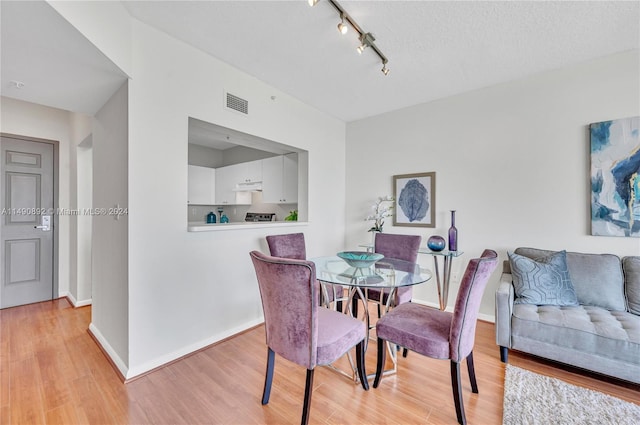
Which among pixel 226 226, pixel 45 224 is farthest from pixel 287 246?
pixel 45 224

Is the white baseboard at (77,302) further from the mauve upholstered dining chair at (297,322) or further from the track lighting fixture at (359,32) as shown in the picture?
the track lighting fixture at (359,32)

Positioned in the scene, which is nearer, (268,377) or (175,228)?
(268,377)

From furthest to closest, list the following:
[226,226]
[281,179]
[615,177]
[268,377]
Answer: [281,179] → [226,226] → [615,177] → [268,377]

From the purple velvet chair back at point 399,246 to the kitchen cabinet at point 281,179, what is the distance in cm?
145

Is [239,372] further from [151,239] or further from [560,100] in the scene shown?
[560,100]

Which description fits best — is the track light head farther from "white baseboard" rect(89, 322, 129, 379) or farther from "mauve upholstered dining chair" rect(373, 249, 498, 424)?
"white baseboard" rect(89, 322, 129, 379)

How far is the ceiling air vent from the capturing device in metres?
2.60

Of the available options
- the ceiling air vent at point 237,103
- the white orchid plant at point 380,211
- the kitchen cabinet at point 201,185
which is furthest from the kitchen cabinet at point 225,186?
the white orchid plant at point 380,211

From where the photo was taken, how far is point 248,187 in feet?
14.5

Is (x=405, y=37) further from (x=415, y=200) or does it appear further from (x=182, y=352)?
(x=182, y=352)

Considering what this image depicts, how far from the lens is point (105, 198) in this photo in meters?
2.35

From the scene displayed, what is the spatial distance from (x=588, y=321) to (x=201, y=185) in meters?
5.16

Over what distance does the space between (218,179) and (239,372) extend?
3.72m

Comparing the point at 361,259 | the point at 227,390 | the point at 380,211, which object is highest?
the point at 380,211
